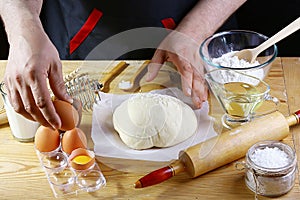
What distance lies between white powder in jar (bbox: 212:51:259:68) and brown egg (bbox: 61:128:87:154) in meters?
0.38

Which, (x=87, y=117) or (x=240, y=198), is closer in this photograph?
(x=240, y=198)

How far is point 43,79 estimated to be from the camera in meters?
1.12

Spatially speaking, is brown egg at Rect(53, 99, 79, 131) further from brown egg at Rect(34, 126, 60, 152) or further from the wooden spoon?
the wooden spoon

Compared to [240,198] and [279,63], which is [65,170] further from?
[279,63]

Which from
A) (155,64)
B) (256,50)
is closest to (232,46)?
(256,50)

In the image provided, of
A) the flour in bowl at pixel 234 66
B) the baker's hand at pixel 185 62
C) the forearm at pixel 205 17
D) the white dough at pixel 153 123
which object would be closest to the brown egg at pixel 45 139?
the white dough at pixel 153 123

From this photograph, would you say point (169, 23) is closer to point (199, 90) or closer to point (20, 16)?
point (199, 90)

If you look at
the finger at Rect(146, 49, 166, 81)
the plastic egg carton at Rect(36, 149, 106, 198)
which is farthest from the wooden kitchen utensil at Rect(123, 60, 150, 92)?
the plastic egg carton at Rect(36, 149, 106, 198)

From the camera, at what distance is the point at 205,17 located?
5.08 ft

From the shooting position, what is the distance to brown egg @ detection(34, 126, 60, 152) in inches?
47.4

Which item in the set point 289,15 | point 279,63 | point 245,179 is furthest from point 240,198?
point 289,15

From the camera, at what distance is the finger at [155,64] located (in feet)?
4.52

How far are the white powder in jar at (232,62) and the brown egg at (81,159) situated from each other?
1.28 feet

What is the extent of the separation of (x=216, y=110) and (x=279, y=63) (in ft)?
0.90
